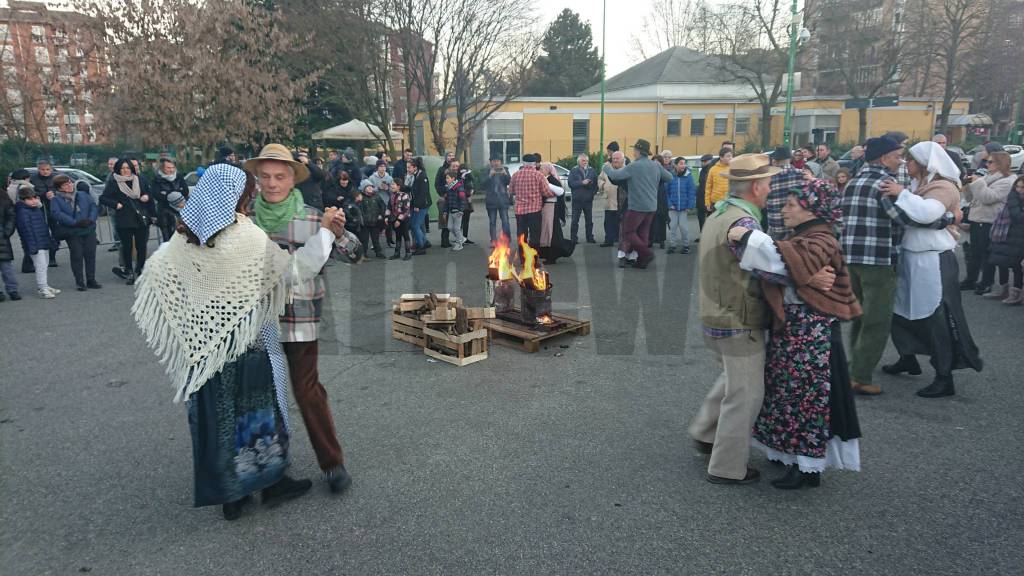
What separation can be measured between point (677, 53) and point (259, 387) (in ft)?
172

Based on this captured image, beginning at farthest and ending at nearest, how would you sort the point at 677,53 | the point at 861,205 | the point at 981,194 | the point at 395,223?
the point at 677,53 → the point at 395,223 → the point at 981,194 → the point at 861,205

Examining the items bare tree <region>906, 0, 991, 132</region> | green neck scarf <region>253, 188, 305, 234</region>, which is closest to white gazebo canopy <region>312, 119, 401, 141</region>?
green neck scarf <region>253, 188, 305, 234</region>

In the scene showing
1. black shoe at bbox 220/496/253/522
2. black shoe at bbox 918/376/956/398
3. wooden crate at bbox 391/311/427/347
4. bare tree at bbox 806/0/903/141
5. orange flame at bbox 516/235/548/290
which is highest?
bare tree at bbox 806/0/903/141

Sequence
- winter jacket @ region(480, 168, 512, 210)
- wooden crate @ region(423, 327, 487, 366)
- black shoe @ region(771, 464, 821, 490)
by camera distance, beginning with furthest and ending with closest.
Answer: winter jacket @ region(480, 168, 512, 210)
wooden crate @ region(423, 327, 487, 366)
black shoe @ region(771, 464, 821, 490)

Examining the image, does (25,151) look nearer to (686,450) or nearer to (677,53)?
(686,450)

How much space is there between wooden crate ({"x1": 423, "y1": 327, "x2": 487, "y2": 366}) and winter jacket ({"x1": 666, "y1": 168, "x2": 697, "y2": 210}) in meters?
7.05

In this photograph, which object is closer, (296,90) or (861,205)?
(861,205)

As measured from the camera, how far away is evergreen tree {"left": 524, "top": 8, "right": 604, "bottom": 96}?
5781 centimetres

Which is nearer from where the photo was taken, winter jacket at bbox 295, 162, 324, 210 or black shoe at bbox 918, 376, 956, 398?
black shoe at bbox 918, 376, 956, 398

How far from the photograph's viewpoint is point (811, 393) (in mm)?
3623

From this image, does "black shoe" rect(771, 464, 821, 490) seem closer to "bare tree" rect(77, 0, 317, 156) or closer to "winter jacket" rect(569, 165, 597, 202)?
"winter jacket" rect(569, 165, 597, 202)

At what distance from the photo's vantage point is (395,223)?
40.7 feet

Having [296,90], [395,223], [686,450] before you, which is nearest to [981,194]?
[686,450]

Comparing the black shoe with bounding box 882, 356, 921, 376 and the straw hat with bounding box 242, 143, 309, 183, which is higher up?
the straw hat with bounding box 242, 143, 309, 183
